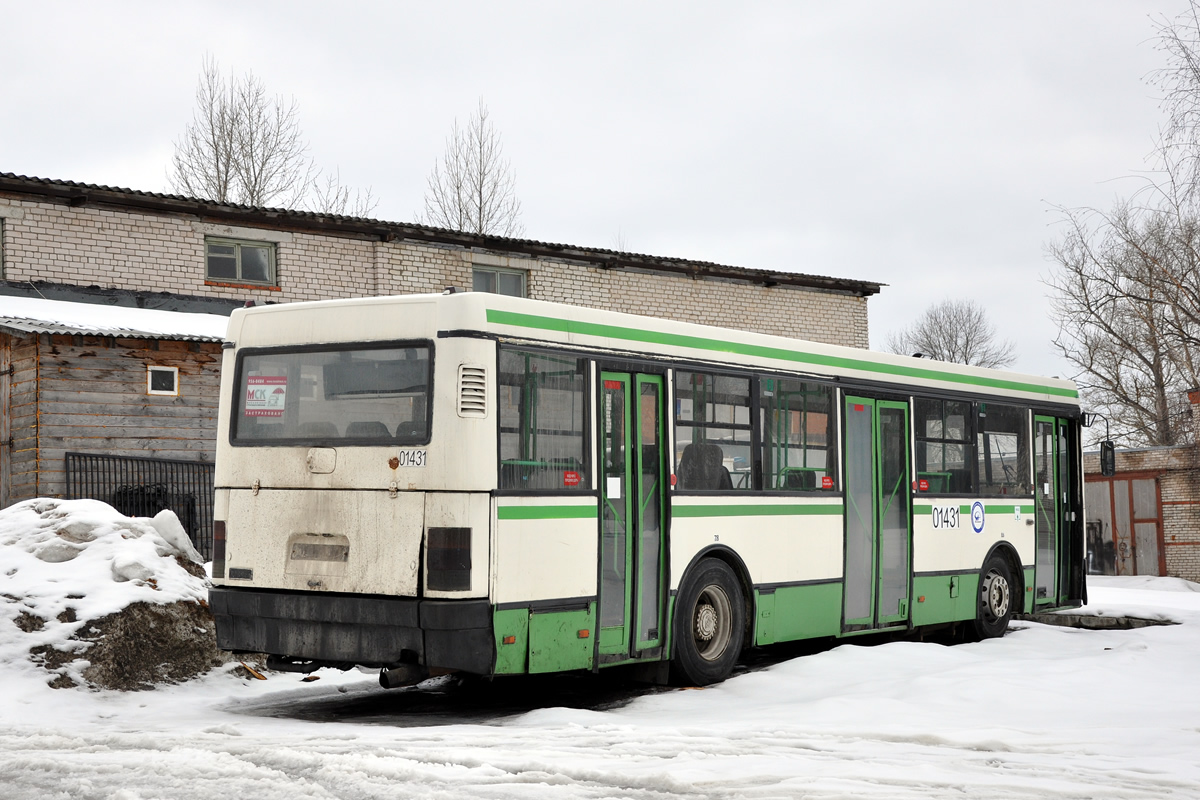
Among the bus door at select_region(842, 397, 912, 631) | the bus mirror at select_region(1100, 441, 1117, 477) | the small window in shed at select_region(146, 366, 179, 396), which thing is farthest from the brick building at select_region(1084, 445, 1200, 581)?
the small window in shed at select_region(146, 366, 179, 396)

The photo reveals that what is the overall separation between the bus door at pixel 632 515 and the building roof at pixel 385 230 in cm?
1307

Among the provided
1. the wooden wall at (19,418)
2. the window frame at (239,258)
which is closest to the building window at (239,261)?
the window frame at (239,258)

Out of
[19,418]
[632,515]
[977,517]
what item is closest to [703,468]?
[632,515]

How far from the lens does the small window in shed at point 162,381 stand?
19.6 m

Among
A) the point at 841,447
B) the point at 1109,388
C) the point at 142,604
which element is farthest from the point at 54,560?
the point at 1109,388

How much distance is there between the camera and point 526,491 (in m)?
8.70

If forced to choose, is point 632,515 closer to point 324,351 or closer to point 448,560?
point 448,560

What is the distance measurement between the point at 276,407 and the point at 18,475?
454 inches

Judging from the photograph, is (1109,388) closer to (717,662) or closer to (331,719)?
(717,662)

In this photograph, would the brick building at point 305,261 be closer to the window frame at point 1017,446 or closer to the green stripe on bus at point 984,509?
the window frame at point 1017,446

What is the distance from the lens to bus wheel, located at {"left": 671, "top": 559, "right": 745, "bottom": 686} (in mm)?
10148

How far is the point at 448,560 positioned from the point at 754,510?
3.60 metres

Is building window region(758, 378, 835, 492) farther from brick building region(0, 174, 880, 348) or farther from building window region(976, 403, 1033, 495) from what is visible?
brick building region(0, 174, 880, 348)

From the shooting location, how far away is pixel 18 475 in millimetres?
18828
